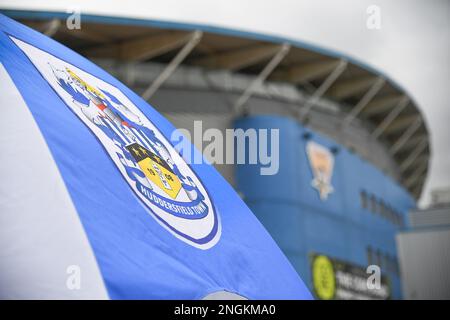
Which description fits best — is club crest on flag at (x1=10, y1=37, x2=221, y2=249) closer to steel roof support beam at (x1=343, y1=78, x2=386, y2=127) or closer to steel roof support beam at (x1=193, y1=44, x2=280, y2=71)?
steel roof support beam at (x1=193, y1=44, x2=280, y2=71)

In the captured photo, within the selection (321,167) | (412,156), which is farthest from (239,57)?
(412,156)

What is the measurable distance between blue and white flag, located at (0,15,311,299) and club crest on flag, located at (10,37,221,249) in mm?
19

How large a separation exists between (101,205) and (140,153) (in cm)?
147

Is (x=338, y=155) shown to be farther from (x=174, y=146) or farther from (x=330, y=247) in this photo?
(x=174, y=146)

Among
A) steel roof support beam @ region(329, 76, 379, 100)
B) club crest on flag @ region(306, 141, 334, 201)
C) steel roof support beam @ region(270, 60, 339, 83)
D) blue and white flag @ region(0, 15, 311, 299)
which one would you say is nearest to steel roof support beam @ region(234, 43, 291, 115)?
steel roof support beam @ region(270, 60, 339, 83)

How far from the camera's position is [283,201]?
25.7 metres

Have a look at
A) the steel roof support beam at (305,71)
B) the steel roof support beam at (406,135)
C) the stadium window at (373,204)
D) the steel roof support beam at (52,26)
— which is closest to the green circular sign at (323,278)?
the stadium window at (373,204)

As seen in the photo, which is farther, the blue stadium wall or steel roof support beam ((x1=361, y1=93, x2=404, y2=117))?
steel roof support beam ((x1=361, y1=93, x2=404, y2=117))

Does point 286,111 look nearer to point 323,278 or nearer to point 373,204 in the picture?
point 373,204

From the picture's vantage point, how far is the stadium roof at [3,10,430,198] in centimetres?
2642

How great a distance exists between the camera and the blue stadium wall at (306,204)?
83.1ft

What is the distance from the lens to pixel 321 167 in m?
28.7

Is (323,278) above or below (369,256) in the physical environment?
below
